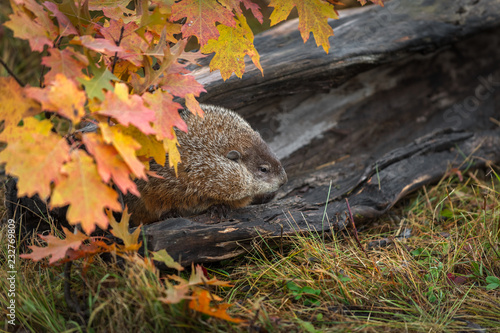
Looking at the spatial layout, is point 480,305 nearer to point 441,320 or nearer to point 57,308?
point 441,320

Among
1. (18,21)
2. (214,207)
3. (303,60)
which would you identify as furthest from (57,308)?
(303,60)

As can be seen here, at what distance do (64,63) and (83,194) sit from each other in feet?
2.85

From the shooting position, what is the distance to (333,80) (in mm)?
4961

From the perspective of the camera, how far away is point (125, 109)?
2.30 m

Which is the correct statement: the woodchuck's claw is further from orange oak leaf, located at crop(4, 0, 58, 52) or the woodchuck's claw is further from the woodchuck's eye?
orange oak leaf, located at crop(4, 0, 58, 52)

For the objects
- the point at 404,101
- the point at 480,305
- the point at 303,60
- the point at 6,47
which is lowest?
the point at 480,305

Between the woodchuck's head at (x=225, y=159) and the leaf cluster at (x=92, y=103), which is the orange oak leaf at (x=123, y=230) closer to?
the leaf cluster at (x=92, y=103)

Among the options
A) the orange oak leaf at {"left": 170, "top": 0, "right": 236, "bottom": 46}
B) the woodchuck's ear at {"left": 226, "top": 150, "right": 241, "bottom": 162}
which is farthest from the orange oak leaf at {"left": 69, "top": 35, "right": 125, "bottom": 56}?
the woodchuck's ear at {"left": 226, "top": 150, "right": 241, "bottom": 162}

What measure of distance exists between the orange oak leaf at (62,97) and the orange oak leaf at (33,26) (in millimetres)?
296

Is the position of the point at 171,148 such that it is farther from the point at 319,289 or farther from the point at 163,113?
the point at 319,289

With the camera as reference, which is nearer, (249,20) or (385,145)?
(385,145)

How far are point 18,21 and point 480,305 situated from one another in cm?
363

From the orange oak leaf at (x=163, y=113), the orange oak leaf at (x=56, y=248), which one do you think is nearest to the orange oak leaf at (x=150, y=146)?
the orange oak leaf at (x=163, y=113)

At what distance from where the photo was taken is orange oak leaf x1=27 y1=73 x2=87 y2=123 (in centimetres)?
221
